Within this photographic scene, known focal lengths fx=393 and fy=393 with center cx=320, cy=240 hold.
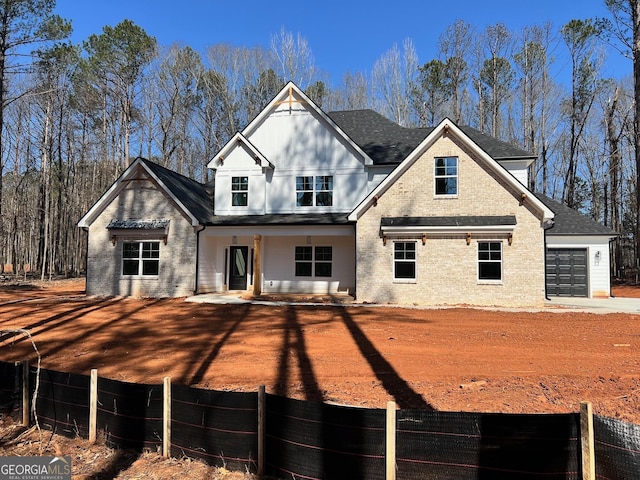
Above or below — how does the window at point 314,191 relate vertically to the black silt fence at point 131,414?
above

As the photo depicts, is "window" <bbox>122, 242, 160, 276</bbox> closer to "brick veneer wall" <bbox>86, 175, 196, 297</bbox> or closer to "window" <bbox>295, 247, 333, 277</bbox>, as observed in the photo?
"brick veneer wall" <bbox>86, 175, 196, 297</bbox>

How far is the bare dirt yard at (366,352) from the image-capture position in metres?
5.91

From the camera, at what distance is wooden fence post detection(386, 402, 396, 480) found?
12.1 feet

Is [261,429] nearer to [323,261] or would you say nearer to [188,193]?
[323,261]

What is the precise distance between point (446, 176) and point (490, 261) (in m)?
3.70

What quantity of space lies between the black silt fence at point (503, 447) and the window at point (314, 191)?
50.9 feet

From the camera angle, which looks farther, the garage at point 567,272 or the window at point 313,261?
the window at point 313,261

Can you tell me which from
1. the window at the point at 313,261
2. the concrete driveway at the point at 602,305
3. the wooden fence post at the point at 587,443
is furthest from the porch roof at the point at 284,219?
the wooden fence post at the point at 587,443

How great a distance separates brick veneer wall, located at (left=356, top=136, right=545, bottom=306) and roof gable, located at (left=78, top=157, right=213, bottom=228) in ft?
24.4

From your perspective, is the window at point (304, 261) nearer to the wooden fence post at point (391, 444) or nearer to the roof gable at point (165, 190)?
the roof gable at point (165, 190)

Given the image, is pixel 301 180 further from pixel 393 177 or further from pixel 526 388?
pixel 526 388

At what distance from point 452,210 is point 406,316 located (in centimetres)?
512

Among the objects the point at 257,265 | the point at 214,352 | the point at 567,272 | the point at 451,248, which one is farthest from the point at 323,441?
the point at 567,272

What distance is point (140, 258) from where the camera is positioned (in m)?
17.8
